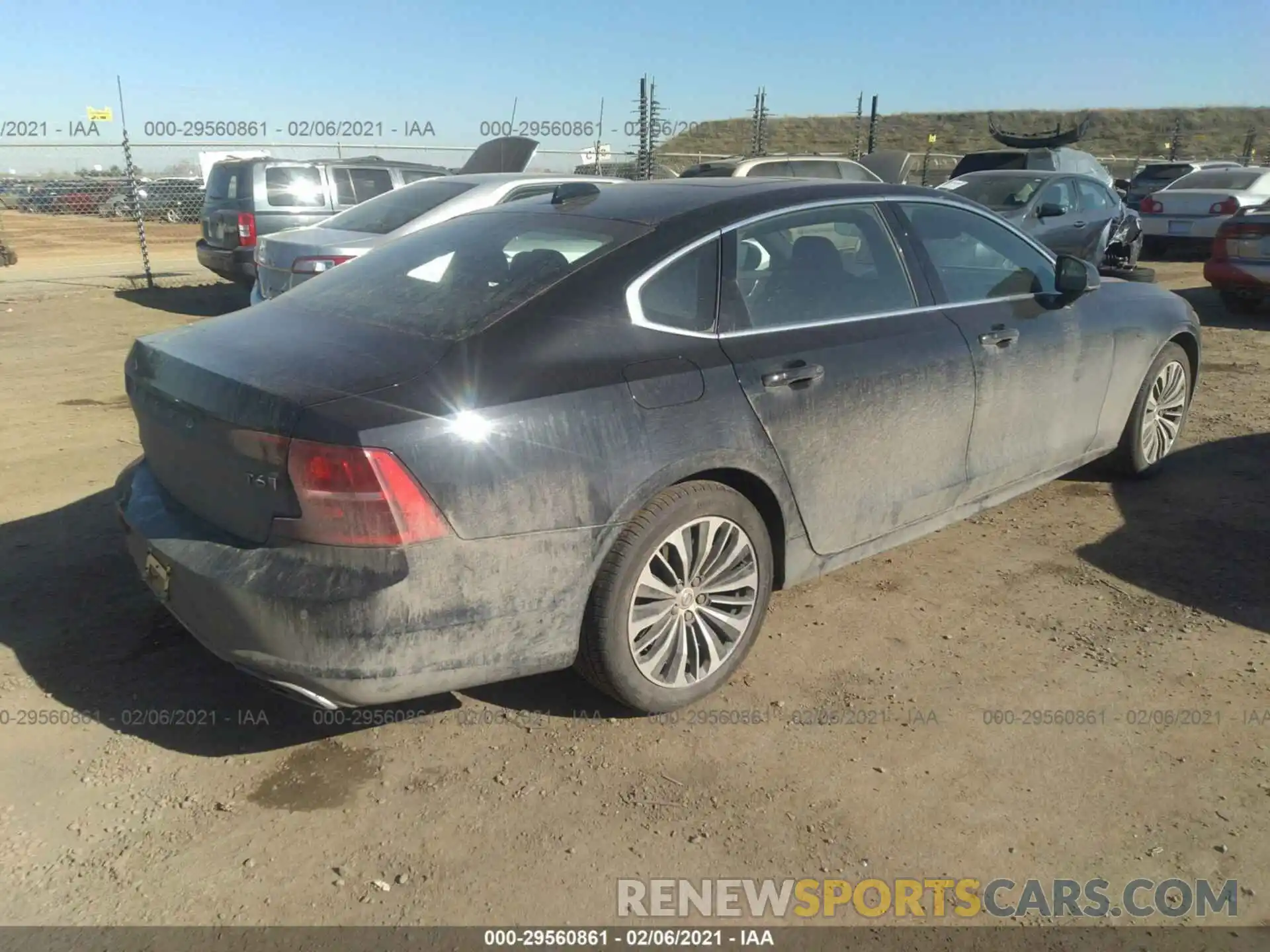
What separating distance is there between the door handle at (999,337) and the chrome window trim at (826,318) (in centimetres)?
13

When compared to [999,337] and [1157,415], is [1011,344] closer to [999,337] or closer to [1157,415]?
[999,337]

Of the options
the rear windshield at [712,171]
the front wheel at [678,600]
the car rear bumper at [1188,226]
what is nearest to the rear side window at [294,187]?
the rear windshield at [712,171]

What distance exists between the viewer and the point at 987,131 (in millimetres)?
61906

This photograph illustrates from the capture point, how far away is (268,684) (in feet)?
8.77

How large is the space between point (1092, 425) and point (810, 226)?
1990 millimetres

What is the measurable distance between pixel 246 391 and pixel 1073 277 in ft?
11.4

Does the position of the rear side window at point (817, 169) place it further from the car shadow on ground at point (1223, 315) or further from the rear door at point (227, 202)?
the rear door at point (227, 202)

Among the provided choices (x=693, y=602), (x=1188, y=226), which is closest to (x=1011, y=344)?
(x=693, y=602)

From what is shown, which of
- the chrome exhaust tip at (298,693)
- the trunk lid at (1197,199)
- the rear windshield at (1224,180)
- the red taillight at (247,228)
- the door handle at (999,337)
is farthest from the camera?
the rear windshield at (1224,180)

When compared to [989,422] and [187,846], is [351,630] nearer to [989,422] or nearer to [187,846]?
[187,846]

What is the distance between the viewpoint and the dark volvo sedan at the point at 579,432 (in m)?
2.57

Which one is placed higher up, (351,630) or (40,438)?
(351,630)

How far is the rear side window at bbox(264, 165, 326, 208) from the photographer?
1160cm

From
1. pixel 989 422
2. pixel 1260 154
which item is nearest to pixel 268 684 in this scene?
pixel 989 422
